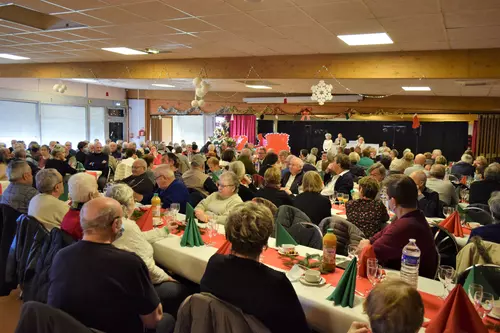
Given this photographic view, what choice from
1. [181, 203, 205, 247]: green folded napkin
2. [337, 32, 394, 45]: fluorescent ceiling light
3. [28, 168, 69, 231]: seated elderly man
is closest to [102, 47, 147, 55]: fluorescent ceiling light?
[337, 32, 394, 45]: fluorescent ceiling light

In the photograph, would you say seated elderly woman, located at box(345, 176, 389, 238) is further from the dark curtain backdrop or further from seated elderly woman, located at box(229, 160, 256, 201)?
the dark curtain backdrop

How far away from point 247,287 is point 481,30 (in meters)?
4.66

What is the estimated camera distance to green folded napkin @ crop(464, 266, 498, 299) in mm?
2156

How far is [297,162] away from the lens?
20.5 feet

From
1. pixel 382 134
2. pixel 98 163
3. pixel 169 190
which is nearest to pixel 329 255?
pixel 169 190

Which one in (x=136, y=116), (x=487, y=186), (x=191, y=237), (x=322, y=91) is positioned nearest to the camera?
(x=191, y=237)

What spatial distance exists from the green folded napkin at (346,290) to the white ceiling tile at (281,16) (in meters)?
3.07

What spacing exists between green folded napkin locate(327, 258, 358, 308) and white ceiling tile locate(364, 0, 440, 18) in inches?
111

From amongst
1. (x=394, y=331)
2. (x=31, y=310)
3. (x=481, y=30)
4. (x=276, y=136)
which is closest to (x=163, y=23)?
(x=481, y=30)

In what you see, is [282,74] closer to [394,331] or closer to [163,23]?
[163,23]

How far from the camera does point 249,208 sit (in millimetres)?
2016

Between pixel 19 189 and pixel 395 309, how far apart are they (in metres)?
3.99

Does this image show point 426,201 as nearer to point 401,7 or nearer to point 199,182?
point 401,7

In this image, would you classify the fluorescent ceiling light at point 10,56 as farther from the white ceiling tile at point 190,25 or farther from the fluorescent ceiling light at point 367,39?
the fluorescent ceiling light at point 367,39
